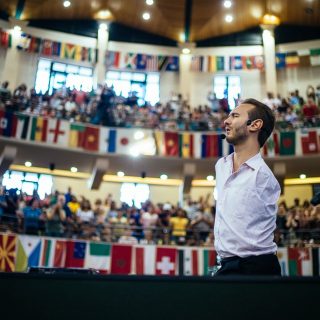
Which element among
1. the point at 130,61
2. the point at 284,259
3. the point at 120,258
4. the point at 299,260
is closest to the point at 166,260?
the point at 120,258

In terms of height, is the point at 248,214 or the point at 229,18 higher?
the point at 229,18

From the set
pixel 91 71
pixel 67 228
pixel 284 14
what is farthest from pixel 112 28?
pixel 67 228

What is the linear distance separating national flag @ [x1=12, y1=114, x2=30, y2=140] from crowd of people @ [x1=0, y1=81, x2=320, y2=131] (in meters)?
0.26

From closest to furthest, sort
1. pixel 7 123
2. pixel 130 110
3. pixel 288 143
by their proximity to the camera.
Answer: pixel 7 123 → pixel 288 143 → pixel 130 110

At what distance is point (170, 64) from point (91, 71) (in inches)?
131

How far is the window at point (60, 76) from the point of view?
63.8ft

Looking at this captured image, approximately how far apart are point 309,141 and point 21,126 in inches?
376

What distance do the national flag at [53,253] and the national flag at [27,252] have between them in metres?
0.14

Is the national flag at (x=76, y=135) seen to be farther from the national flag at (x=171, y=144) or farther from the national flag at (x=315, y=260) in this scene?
the national flag at (x=315, y=260)

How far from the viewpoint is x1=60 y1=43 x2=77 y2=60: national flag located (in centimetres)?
1944

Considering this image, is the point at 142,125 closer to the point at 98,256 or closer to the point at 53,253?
the point at 98,256

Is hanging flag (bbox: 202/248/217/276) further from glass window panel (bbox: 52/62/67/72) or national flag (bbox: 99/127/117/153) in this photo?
glass window panel (bbox: 52/62/67/72)

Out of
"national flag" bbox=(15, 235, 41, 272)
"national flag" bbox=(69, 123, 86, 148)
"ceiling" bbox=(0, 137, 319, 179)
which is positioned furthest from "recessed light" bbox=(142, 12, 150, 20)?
"national flag" bbox=(15, 235, 41, 272)

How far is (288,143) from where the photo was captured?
16.5 metres
